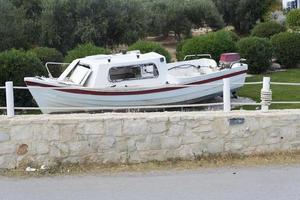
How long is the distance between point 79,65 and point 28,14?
15.1m

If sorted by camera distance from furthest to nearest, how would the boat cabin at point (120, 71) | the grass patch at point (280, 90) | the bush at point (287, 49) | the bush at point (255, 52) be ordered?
the bush at point (287, 49) → the bush at point (255, 52) → the grass patch at point (280, 90) → the boat cabin at point (120, 71)

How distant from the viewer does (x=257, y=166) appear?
7.96 meters

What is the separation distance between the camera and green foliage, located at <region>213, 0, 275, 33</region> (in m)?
42.8

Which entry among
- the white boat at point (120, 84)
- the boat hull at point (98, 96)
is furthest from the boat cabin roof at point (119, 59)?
the boat hull at point (98, 96)

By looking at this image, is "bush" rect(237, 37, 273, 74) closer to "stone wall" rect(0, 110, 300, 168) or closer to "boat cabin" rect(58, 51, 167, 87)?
"boat cabin" rect(58, 51, 167, 87)

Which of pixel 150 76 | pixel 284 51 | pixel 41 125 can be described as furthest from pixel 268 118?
pixel 284 51

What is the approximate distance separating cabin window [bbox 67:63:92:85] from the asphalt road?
844cm

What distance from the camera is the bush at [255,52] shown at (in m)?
24.2

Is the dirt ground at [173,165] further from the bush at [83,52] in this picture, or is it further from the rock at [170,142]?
the bush at [83,52]

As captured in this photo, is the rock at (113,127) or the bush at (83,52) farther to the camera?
the bush at (83,52)

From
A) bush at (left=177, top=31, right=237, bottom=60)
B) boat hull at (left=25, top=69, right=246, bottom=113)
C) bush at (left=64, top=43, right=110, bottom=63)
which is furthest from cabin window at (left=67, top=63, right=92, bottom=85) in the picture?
bush at (left=177, top=31, right=237, bottom=60)

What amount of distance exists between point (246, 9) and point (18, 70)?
28.6 meters

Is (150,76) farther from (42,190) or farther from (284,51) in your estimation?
(284,51)

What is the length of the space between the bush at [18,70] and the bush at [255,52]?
10184 millimetres
